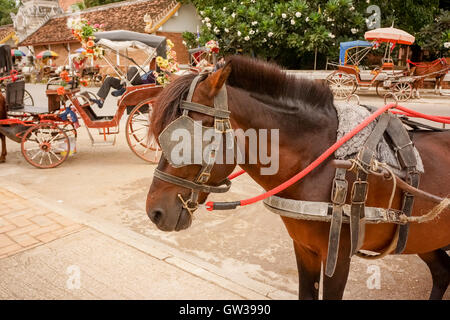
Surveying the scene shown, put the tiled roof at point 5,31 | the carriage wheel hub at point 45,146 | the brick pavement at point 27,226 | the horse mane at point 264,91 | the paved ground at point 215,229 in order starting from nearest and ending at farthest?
the horse mane at point 264,91, the paved ground at point 215,229, the brick pavement at point 27,226, the carriage wheel hub at point 45,146, the tiled roof at point 5,31

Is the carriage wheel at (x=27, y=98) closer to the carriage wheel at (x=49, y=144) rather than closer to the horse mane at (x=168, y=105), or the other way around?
the carriage wheel at (x=49, y=144)

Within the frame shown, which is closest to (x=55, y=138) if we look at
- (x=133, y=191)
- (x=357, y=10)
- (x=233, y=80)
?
(x=133, y=191)

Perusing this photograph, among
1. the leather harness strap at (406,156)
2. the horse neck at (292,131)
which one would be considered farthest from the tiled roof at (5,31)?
the leather harness strap at (406,156)

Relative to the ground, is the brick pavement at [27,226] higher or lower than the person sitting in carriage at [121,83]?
lower

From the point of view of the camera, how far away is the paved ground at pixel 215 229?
112 inches

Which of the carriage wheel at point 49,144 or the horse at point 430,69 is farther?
the horse at point 430,69

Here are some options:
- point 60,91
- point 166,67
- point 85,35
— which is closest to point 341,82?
point 166,67

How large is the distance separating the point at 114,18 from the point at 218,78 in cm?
2493

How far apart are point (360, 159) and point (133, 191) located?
398 cm

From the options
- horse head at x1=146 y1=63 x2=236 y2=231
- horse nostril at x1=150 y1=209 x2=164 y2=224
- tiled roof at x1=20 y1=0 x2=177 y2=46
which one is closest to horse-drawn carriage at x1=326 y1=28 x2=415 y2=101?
horse head at x1=146 y1=63 x2=236 y2=231

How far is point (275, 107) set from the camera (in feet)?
5.59

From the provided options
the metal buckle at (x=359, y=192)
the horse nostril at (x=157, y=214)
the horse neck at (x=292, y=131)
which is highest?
the horse neck at (x=292, y=131)

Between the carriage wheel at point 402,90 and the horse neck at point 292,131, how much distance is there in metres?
12.2
